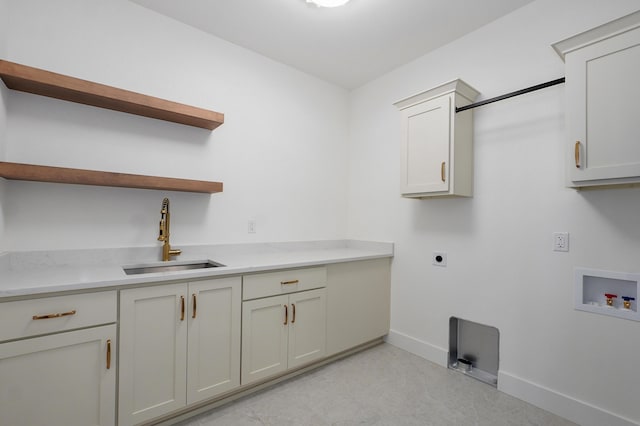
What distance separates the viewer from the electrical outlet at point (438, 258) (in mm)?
2547

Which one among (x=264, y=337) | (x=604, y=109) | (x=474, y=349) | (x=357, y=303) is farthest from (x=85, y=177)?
(x=474, y=349)

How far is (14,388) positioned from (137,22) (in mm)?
2247

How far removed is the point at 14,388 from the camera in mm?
1295

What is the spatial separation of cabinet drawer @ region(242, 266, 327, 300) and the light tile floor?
26.6 inches

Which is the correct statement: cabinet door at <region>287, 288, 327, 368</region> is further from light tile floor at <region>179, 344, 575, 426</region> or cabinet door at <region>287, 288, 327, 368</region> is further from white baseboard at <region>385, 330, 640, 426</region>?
white baseboard at <region>385, 330, 640, 426</region>

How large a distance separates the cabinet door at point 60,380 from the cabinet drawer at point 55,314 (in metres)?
0.04

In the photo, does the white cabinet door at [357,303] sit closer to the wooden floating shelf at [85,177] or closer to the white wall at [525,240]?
the white wall at [525,240]

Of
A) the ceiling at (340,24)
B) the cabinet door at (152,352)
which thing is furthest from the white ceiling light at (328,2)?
the cabinet door at (152,352)

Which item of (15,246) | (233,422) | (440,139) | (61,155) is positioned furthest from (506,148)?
(15,246)

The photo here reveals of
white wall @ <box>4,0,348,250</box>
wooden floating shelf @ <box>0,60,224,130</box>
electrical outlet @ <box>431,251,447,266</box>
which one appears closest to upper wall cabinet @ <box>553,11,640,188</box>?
electrical outlet @ <box>431,251,447,266</box>

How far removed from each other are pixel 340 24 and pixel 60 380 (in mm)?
2745

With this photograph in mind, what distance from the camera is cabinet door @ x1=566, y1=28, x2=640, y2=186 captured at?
149cm

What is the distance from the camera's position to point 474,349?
2.43 meters

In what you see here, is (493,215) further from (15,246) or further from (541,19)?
(15,246)
